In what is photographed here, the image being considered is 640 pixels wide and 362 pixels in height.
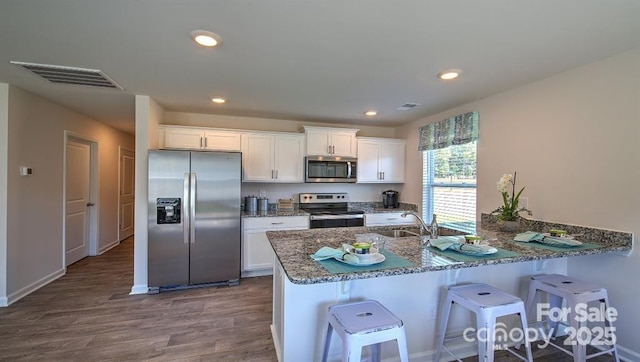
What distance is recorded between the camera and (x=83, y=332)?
2379mm

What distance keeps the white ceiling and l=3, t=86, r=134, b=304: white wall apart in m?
0.36

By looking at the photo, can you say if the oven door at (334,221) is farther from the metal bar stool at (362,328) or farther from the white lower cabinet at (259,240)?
the metal bar stool at (362,328)

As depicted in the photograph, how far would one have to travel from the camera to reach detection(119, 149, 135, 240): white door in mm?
5594

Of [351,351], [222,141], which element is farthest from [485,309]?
[222,141]

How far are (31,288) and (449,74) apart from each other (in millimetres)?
5043

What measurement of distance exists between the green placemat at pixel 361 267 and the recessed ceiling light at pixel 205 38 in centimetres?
160

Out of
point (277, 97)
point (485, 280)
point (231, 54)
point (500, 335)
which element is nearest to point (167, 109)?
point (277, 97)

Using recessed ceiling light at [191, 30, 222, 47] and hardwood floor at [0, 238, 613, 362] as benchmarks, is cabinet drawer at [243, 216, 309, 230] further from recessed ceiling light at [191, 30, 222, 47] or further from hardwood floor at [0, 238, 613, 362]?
recessed ceiling light at [191, 30, 222, 47]

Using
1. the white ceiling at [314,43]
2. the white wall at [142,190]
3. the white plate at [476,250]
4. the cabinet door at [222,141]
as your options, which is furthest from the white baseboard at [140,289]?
the white plate at [476,250]

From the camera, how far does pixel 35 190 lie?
321cm

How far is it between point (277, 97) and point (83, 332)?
113 inches

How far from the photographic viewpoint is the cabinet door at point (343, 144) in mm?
4184

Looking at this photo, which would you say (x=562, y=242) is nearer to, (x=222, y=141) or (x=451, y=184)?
(x=451, y=184)

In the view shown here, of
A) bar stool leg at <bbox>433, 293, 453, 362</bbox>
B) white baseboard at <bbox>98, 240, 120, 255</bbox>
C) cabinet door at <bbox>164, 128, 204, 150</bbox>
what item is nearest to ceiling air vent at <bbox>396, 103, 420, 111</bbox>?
bar stool leg at <bbox>433, 293, 453, 362</bbox>
